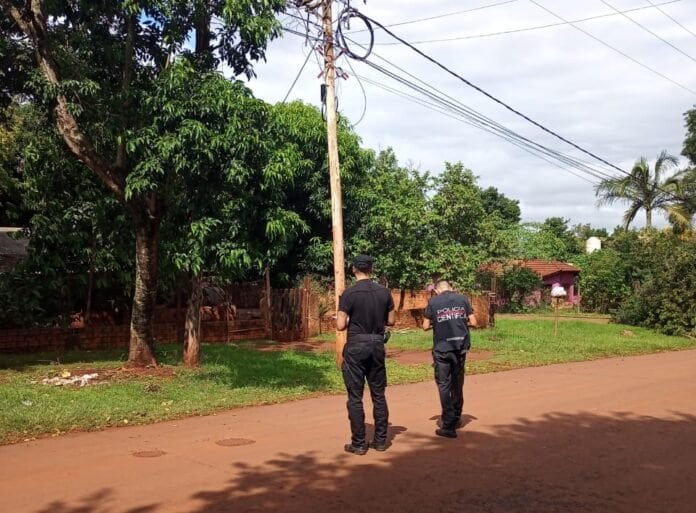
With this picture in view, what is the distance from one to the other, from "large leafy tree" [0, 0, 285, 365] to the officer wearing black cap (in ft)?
12.4

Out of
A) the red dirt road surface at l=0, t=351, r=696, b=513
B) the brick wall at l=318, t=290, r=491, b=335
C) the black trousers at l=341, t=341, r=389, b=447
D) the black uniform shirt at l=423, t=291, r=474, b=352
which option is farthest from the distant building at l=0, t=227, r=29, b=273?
the black trousers at l=341, t=341, r=389, b=447

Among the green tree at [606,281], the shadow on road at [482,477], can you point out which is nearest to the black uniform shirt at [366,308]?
the shadow on road at [482,477]

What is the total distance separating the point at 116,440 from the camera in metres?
7.00

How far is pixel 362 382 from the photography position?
6.54 m

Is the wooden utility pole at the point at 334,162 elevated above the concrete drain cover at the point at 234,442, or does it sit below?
above

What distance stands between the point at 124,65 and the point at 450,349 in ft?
22.8

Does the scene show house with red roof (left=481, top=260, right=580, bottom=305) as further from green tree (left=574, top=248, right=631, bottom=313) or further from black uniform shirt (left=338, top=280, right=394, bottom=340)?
black uniform shirt (left=338, top=280, right=394, bottom=340)

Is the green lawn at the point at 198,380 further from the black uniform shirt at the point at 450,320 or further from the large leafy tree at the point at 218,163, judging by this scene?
the black uniform shirt at the point at 450,320

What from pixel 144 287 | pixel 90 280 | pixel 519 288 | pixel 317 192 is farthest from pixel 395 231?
pixel 519 288

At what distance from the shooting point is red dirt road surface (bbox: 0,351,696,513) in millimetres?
5094

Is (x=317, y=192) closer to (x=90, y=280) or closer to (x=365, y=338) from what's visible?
(x=90, y=280)

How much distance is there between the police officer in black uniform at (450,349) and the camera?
7367 millimetres

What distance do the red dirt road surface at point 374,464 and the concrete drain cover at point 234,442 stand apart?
1 centimetres

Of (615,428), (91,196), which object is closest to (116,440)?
(615,428)
